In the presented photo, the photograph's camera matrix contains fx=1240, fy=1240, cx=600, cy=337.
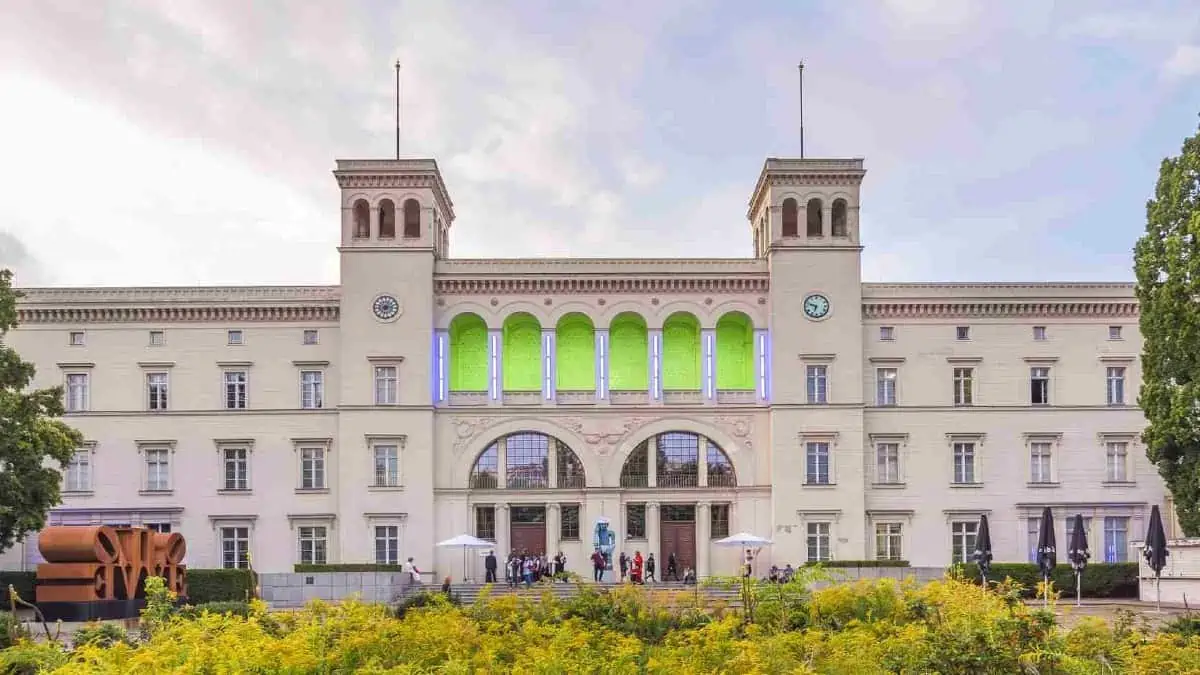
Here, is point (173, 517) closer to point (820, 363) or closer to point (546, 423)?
point (546, 423)

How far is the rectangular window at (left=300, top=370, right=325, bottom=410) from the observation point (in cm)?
5084

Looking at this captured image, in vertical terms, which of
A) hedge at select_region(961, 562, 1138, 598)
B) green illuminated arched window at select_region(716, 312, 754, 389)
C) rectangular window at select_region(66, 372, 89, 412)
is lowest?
hedge at select_region(961, 562, 1138, 598)

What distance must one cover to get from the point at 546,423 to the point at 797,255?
12351 mm

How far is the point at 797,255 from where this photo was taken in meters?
50.8

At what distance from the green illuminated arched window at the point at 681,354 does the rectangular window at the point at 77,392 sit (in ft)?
78.2

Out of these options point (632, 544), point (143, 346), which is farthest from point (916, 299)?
point (143, 346)

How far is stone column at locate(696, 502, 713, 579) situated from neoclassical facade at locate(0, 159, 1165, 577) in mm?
113

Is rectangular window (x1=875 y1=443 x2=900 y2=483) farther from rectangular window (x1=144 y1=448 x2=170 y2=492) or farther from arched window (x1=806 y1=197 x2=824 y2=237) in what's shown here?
rectangular window (x1=144 y1=448 x2=170 y2=492)

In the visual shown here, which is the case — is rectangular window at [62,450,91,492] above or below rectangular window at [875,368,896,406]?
below

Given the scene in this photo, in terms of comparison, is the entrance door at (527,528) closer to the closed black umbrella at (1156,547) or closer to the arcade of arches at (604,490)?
the arcade of arches at (604,490)

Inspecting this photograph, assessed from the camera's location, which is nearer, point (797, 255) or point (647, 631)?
point (647, 631)

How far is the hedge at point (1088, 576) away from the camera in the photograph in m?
46.5

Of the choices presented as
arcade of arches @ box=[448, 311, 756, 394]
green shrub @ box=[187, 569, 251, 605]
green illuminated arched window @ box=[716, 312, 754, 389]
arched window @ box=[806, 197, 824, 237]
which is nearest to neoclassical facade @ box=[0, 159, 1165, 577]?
arched window @ box=[806, 197, 824, 237]

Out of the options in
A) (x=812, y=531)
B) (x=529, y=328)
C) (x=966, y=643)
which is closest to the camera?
(x=966, y=643)
